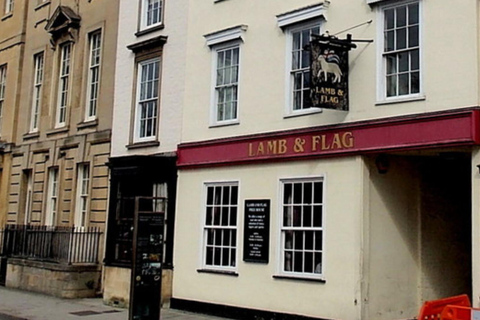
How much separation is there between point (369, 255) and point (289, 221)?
2.04 metres

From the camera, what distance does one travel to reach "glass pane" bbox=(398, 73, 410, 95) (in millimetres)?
12461

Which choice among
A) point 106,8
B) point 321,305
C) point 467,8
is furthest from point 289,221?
point 106,8

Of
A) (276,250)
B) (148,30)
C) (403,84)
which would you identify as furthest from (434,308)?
(148,30)

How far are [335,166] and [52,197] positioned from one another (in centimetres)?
1202

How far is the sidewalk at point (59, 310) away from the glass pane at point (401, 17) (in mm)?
7292

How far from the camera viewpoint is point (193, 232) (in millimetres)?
16203

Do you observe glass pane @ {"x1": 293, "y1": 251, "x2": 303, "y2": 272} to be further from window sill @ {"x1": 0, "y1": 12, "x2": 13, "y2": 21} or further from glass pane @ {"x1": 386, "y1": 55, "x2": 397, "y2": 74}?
window sill @ {"x1": 0, "y1": 12, "x2": 13, "y2": 21}

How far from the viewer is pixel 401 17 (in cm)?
1264

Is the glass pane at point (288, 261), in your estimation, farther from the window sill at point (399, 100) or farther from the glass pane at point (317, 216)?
the window sill at point (399, 100)

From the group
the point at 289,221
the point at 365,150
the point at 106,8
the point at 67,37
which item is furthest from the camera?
the point at 67,37

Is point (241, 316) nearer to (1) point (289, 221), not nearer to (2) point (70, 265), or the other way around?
(1) point (289, 221)

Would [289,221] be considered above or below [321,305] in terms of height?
above

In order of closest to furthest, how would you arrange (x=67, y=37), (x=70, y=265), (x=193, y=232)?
1. (x=193, y=232)
2. (x=70, y=265)
3. (x=67, y=37)

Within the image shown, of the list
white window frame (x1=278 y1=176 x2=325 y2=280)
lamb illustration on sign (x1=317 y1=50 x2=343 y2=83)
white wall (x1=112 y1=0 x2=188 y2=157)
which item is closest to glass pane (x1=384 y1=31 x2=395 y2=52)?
lamb illustration on sign (x1=317 y1=50 x2=343 y2=83)
